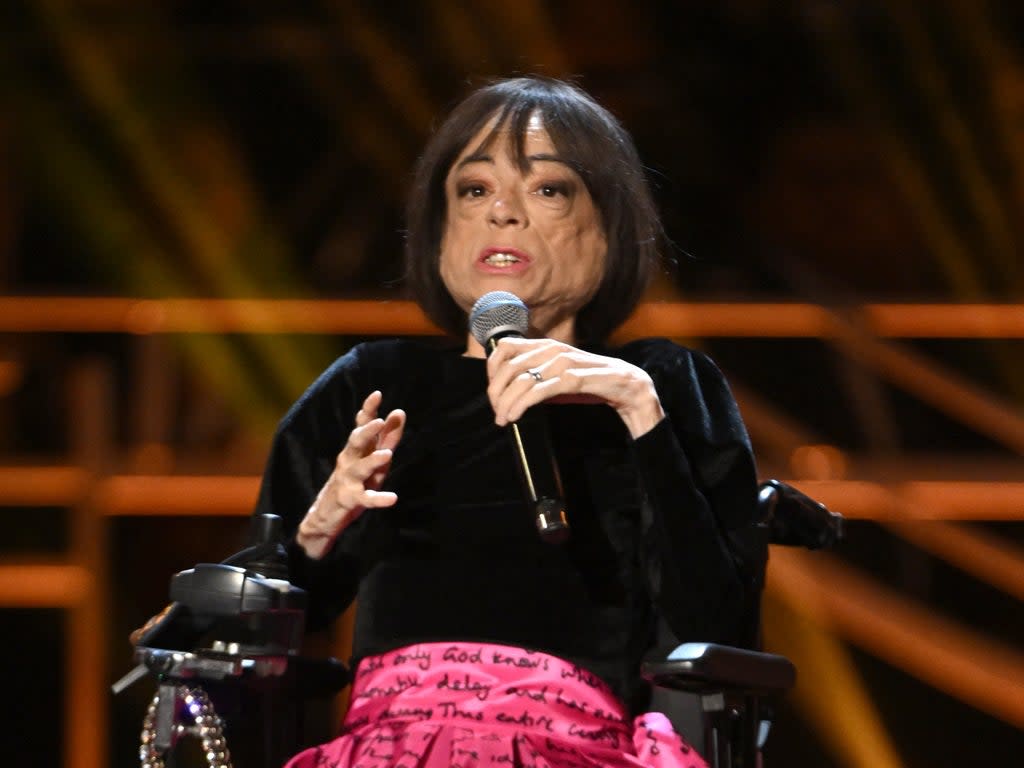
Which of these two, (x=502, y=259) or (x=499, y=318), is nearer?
(x=499, y=318)

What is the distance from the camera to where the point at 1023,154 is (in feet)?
11.1

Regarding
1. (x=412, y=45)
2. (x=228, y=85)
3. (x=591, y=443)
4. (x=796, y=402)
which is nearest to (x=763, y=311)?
(x=796, y=402)

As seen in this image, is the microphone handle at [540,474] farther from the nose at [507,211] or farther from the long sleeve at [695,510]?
the nose at [507,211]

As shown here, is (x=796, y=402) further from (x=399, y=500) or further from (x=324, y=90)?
(x=399, y=500)

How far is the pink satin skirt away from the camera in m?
1.16

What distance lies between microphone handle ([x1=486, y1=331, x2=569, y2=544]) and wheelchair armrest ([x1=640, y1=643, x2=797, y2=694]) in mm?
139

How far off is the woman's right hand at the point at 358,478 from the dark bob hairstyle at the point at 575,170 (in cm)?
27

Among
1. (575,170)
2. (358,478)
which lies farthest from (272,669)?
(575,170)

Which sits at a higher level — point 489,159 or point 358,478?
point 489,159

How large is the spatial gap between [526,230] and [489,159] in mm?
83

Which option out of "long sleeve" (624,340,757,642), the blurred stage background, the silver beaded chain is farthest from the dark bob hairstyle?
the blurred stage background

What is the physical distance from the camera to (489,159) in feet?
4.53

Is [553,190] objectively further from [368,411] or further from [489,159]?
[368,411]

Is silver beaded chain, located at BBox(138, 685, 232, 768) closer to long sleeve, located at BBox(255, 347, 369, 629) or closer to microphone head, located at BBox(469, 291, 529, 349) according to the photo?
long sleeve, located at BBox(255, 347, 369, 629)
